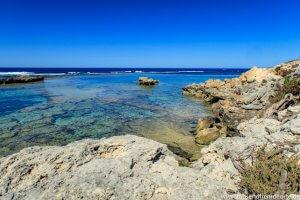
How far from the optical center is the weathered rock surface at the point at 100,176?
457cm

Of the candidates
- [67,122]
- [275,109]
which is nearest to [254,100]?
[275,109]

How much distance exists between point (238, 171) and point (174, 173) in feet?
4.86

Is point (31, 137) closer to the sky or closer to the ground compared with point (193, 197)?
closer to the ground

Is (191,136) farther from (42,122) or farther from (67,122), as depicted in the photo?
(42,122)

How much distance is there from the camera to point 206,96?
34.5 m

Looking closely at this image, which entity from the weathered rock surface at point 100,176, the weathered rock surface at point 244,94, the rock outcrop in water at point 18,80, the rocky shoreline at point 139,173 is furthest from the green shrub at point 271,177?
the rock outcrop in water at point 18,80

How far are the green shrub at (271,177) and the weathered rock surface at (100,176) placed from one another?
375 mm

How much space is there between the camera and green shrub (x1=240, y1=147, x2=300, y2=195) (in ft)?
15.5

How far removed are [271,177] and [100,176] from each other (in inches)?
130

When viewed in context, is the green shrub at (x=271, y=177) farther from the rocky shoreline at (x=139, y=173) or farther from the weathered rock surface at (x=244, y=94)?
the weathered rock surface at (x=244, y=94)

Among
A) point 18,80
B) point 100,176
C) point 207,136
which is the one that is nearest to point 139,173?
point 100,176

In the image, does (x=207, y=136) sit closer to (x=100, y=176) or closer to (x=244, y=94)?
(x=100, y=176)

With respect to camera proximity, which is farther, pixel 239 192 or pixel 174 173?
pixel 174 173

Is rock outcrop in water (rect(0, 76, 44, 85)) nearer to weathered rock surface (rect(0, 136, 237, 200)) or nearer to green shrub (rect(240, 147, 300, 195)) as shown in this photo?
weathered rock surface (rect(0, 136, 237, 200))
